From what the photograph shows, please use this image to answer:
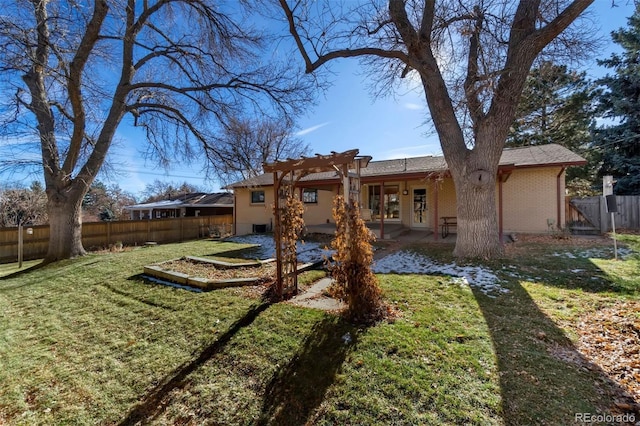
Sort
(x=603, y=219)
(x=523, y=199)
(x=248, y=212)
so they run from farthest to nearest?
1. (x=248, y=212)
2. (x=603, y=219)
3. (x=523, y=199)

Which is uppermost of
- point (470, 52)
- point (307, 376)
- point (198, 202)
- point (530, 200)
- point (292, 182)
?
point (470, 52)

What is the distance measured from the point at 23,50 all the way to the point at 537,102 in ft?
79.4

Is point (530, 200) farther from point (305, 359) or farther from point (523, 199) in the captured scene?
point (305, 359)

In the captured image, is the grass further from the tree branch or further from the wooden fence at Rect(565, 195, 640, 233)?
the wooden fence at Rect(565, 195, 640, 233)

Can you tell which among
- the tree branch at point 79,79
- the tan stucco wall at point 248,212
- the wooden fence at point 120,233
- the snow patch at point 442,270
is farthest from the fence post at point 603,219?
the tree branch at point 79,79

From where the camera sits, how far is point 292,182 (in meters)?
5.18

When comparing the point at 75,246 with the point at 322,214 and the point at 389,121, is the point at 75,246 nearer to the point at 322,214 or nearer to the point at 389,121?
the point at 322,214

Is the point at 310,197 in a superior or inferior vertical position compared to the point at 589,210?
superior

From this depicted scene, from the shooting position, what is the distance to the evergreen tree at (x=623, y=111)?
14.1 meters

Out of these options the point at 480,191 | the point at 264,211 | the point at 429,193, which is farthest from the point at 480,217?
the point at 264,211

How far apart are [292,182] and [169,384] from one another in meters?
3.39

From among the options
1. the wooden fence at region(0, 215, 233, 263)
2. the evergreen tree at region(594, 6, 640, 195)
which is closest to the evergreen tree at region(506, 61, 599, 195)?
the evergreen tree at region(594, 6, 640, 195)

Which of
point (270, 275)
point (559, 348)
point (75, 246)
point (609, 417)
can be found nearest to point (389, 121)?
point (270, 275)

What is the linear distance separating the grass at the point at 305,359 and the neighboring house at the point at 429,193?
5.05m
